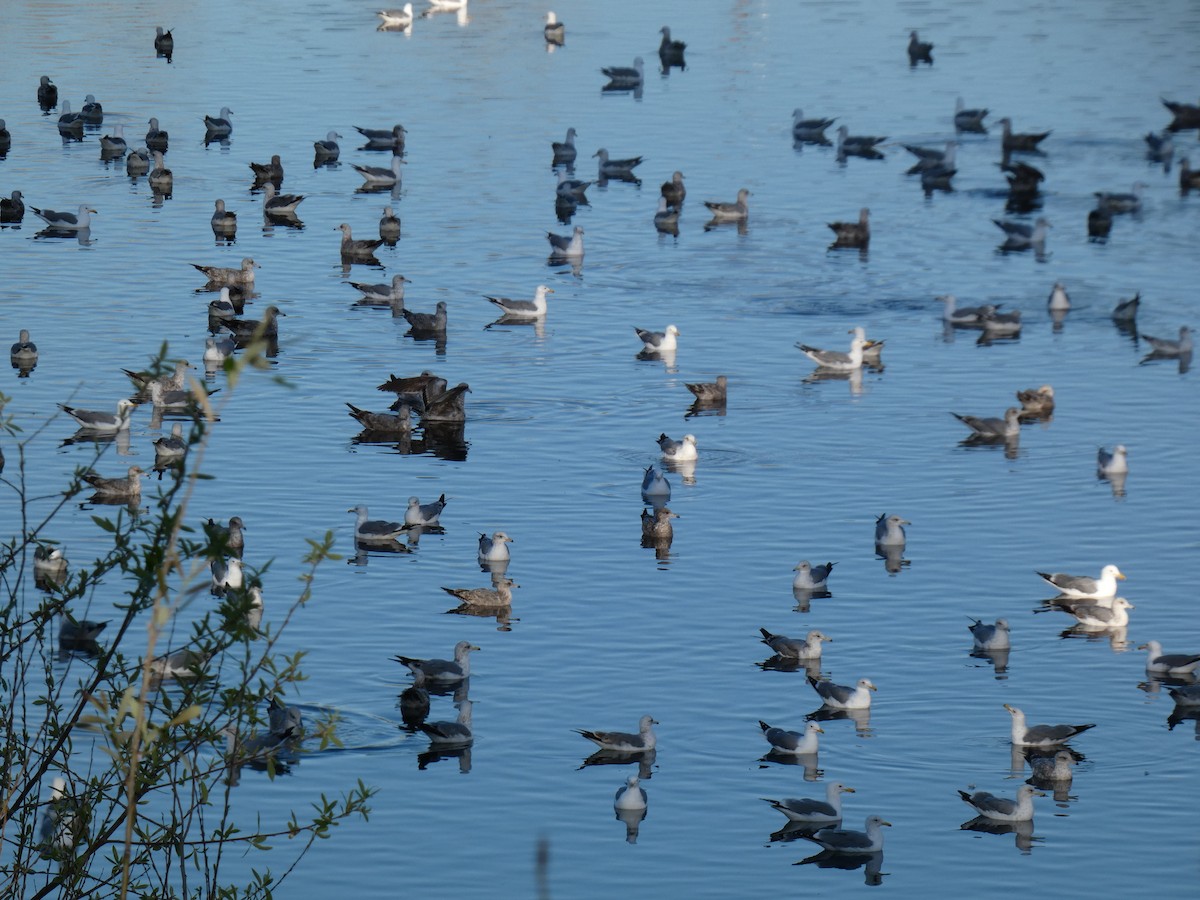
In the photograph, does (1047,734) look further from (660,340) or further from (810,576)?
(660,340)

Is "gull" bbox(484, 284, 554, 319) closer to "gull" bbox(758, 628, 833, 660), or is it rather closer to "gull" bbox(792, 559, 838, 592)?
"gull" bbox(792, 559, 838, 592)

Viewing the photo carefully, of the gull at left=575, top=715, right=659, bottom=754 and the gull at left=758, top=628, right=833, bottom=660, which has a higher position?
the gull at left=758, top=628, right=833, bottom=660

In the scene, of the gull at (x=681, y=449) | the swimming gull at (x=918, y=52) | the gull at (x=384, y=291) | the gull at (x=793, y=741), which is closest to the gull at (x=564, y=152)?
the gull at (x=384, y=291)

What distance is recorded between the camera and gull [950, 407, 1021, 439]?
3450 centimetres

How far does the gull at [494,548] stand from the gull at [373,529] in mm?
1542

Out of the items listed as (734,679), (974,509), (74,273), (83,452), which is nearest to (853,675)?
(734,679)

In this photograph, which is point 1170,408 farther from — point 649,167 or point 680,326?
point 649,167

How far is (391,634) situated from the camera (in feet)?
84.9

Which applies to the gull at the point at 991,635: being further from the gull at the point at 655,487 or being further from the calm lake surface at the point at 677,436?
the gull at the point at 655,487

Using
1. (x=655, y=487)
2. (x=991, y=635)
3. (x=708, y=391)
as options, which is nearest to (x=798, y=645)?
(x=991, y=635)

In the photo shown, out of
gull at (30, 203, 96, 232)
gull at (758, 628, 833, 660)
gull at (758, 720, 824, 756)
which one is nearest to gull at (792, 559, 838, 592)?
gull at (758, 628, 833, 660)

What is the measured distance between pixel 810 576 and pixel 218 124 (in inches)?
1522

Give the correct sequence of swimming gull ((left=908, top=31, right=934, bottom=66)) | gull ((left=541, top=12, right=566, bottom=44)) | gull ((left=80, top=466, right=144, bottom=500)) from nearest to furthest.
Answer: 1. gull ((left=80, top=466, right=144, bottom=500))
2. swimming gull ((left=908, top=31, right=934, bottom=66))
3. gull ((left=541, top=12, right=566, bottom=44))

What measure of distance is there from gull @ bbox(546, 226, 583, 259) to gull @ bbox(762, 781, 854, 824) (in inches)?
1108
